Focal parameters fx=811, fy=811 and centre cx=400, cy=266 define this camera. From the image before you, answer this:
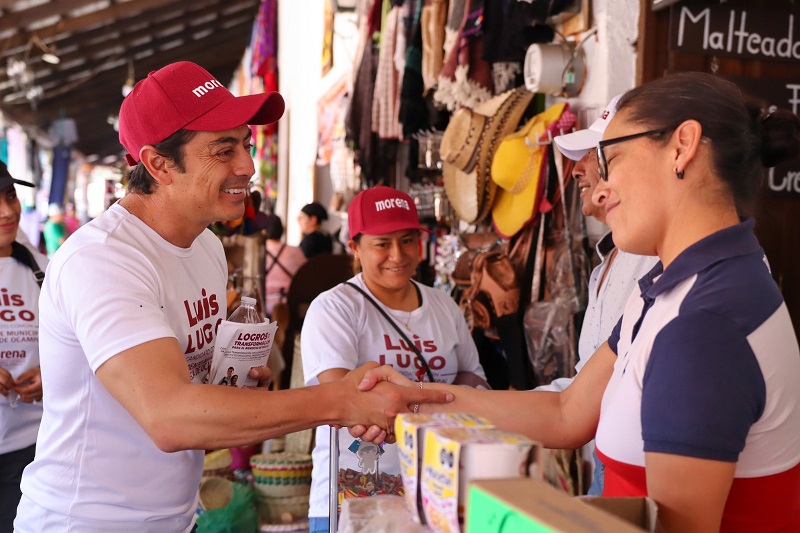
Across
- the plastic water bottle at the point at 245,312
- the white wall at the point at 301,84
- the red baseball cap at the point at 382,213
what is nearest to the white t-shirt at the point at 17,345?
the red baseball cap at the point at 382,213

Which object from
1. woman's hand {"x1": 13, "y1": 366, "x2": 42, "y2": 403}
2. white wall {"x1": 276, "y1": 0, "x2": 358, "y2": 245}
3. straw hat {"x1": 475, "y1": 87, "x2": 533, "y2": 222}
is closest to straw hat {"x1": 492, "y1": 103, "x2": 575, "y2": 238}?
straw hat {"x1": 475, "y1": 87, "x2": 533, "y2": 222}

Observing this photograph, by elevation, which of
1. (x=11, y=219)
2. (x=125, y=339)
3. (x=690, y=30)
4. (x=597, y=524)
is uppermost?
(x=690, y=30)

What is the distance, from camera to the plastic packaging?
6.18ft

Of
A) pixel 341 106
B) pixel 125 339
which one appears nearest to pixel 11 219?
pixel 125 339

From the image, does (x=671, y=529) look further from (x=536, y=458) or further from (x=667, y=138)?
(x=667, y=138)

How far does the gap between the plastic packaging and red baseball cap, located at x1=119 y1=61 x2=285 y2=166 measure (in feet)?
1.65

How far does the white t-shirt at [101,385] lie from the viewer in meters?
1.70

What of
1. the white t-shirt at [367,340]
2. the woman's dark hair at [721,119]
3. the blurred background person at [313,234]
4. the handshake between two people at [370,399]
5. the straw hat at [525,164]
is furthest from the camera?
the blurred background person at [313,234]

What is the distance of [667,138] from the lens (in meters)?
1.41

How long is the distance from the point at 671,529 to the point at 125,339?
1.09m

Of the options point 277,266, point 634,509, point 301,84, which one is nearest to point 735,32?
point 634,509

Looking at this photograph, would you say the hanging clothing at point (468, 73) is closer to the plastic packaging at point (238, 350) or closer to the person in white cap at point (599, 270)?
the person in white cap at point (599, 270)

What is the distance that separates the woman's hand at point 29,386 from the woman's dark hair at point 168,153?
1.48m

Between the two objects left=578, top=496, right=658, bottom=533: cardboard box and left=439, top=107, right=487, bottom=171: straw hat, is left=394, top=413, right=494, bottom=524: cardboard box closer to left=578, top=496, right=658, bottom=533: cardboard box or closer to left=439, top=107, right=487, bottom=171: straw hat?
left=578, top=496, right=658, bottom=533: cardboard box
